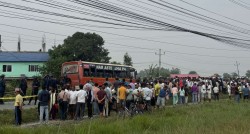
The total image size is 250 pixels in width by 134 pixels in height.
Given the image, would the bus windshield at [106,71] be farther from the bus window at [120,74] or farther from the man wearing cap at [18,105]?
the man wearing cap at [18,105]

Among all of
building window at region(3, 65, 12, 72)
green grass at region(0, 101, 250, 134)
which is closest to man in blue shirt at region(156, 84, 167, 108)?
green grass at region(0, 101, 250, 134)

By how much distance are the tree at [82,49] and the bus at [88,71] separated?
64.0 ft

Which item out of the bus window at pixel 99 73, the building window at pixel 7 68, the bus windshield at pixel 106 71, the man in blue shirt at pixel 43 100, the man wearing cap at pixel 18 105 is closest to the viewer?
the man wearing cap at pixel 18 105

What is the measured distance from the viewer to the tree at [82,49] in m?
55.0

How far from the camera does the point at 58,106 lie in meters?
19.6

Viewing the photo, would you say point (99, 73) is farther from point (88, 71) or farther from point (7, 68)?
point (7, 68)

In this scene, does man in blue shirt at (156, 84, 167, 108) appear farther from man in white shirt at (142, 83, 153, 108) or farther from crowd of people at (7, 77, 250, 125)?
man in white shirt at (142, 83, 153, 108)

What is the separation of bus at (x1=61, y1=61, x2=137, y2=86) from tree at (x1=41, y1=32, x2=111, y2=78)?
19.5 meters

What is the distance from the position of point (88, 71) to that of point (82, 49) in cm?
2791

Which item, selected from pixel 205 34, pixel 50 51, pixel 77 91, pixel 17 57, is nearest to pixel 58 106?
pixel 77 91

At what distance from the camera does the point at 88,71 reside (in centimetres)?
3080

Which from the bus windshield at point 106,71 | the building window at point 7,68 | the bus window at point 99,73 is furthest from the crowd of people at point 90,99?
the building window at point 7,68

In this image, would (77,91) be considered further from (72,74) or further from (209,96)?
(209,96)

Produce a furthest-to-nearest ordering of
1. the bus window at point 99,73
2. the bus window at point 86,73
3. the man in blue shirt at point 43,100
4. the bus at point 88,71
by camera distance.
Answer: the bus window at point 99,73 → the bus window at point 86,73 → the bus at point 88,71 → the man in blue shirt at point 43,100
